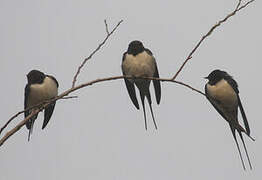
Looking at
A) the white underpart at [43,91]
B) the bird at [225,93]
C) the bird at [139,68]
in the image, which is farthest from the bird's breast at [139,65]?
the white underpart at [43,91]

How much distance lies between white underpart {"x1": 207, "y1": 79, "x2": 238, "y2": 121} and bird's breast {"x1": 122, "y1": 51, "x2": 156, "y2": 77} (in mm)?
591

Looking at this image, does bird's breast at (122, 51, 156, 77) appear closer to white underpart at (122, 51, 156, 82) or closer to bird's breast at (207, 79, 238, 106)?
white underpart at (122, 51, 156, 82)

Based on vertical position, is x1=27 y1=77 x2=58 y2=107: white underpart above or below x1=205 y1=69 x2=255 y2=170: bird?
above

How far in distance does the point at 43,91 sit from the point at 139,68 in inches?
36.6

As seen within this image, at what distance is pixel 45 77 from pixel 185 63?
7.91ft

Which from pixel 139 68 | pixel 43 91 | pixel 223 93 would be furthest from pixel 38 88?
pixel 223 93

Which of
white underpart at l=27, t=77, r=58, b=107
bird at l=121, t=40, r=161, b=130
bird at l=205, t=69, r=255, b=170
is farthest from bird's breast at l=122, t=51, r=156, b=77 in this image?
white underpart at l=27, t=77, r=58, b=107

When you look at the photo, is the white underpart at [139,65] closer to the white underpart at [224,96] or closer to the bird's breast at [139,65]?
the bird's breast at [139,65]

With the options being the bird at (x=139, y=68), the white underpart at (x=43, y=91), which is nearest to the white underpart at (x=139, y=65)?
the bird at (x=139, y=68)

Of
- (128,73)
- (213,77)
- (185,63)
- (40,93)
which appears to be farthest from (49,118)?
(185,63)

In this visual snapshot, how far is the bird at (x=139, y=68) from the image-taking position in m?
4.62

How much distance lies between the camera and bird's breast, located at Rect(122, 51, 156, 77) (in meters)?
4.60

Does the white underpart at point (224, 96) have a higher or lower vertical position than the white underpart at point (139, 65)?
lower

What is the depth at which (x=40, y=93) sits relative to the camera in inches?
183
